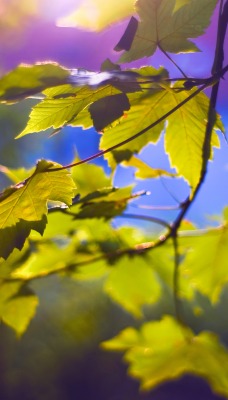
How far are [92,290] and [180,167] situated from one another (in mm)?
3818

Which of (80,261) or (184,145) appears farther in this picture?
(80,261)

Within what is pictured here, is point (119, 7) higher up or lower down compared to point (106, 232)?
higher up

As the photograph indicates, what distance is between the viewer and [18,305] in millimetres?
824

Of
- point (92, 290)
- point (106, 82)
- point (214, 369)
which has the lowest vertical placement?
point (92, 290)

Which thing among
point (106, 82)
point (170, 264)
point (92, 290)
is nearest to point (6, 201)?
point (106, 82)

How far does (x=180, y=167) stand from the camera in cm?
69

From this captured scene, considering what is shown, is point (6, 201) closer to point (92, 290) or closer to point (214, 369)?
point (214, 369)

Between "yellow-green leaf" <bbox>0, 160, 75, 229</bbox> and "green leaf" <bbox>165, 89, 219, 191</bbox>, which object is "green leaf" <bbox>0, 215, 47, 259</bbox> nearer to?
"yellow-green leaf" <bbox>0, 160, 75, 229</bbox>

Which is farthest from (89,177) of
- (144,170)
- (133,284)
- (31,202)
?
(31,202)

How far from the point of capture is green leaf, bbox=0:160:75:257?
1.76ft

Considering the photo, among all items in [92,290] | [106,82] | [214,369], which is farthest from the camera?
[92,290]

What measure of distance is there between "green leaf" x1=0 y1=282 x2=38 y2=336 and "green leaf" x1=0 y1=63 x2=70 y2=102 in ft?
1.45

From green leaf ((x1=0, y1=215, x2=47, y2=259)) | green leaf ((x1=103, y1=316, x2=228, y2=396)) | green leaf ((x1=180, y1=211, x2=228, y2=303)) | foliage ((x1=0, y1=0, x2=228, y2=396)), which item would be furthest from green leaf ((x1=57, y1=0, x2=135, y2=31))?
green leaf ((x1=103, y1=316, x2=228, y2=396))

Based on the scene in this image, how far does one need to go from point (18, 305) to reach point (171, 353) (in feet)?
0.94
